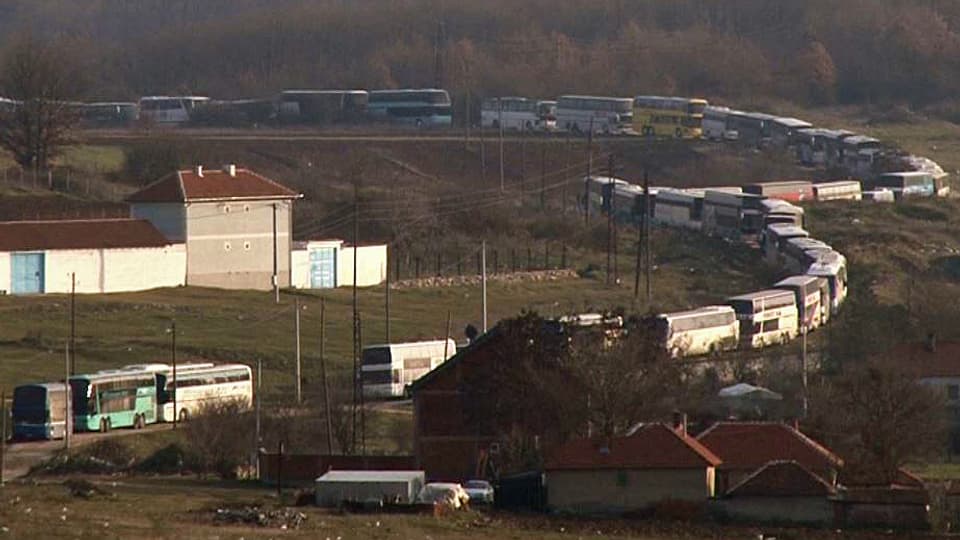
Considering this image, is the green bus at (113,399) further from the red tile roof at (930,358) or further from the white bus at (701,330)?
the red tile roof at (930,358)

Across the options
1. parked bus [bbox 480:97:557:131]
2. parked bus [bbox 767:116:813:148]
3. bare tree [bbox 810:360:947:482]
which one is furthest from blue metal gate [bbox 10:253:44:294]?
parked bus [bbox 767:116:813:148]

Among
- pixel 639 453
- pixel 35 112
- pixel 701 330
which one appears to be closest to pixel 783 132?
pixel 35 112

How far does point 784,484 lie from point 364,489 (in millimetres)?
4033

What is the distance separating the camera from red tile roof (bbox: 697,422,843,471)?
27.1 metres

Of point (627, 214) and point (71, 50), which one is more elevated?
point (71, 50)

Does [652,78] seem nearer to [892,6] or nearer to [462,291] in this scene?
[892,6]

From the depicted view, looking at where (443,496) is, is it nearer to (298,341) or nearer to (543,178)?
(298,341)

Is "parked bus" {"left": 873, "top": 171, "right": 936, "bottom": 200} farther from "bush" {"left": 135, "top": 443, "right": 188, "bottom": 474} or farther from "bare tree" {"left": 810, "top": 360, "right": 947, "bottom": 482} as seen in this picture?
"bush" {"left": 135, "top": 443, "right": 188, "bottom": 474}

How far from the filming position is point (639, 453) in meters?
26.4

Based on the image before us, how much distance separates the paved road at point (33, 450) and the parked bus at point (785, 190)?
3057 cm

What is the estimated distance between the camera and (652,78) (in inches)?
3856

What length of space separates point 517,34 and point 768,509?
8468 cm

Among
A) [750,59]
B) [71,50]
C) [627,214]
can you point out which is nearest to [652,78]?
[750,59]

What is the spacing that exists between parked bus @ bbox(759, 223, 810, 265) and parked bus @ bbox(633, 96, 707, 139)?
22.3 meters
